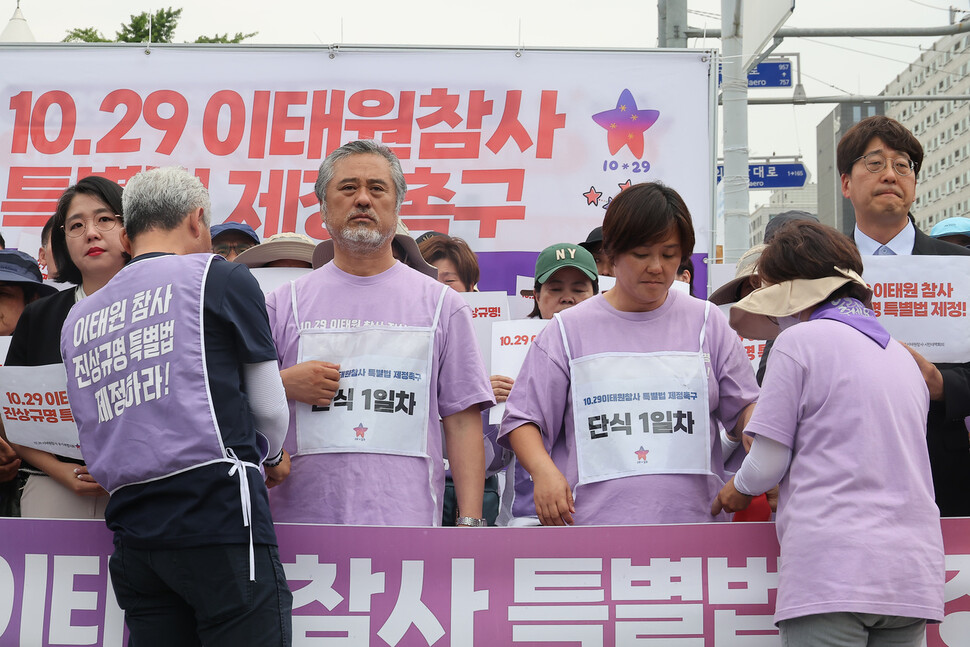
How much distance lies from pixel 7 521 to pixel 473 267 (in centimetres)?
264

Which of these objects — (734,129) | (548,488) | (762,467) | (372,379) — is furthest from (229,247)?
(734,129)

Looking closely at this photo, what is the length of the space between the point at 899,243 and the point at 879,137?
1.30ft

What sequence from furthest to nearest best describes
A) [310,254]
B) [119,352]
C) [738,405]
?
[310,254] → [738,405] → [119,352]

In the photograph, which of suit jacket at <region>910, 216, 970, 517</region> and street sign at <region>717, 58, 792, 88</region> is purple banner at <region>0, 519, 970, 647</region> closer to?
suit jacket at <region>910, 216, 970, 517</region>

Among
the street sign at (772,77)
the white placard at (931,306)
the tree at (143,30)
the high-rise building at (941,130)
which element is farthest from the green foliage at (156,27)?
the high-rise building at (941,130)

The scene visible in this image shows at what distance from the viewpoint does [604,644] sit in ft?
9.06

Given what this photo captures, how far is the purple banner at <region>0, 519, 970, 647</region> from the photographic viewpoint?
2.76m

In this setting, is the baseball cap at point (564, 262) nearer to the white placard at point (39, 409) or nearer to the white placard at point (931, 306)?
the white placard at point (931, 306)

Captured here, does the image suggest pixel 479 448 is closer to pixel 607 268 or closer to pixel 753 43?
pixel 607 268

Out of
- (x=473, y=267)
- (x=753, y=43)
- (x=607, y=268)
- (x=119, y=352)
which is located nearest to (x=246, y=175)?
(x=473, y=267)

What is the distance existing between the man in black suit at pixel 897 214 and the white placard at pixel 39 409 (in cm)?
274

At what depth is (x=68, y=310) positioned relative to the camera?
332 centimetres

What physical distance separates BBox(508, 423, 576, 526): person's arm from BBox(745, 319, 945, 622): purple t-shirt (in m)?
0.57

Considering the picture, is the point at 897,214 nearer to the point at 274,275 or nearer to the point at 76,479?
the point at 274,275
